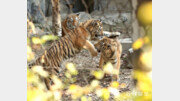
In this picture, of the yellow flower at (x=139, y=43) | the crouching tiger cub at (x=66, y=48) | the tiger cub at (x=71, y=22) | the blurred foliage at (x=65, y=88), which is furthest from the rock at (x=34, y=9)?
the yellow flower at (x=139, y=43)

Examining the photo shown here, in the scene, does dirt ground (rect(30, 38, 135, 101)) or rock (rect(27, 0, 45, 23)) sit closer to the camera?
dirt ground (rect(30, 38, 135, 101))

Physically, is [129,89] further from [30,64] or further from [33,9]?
[33,9]

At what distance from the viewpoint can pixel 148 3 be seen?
132 cm

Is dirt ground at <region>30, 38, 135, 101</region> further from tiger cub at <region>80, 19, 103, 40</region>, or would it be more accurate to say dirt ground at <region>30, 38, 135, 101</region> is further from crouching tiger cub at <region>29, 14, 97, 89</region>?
tiger cub at <region>80, 19, 103, 40</region>

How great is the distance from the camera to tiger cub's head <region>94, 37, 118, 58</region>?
226cm

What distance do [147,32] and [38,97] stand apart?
3.33 ft

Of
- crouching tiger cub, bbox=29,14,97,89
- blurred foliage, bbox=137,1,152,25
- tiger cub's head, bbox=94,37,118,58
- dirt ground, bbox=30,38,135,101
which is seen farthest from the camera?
tiger cub's head, bbox=94,37,118,58

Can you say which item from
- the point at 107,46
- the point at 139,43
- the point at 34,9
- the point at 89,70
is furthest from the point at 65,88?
the point at 34,9

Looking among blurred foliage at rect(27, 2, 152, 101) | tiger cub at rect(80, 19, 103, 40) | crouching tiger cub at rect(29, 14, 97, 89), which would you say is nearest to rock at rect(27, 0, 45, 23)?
crouching tiger cub at rect(29, 14, 97, 89)

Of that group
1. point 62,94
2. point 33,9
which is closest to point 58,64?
point 62,94

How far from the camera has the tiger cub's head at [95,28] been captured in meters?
2.17

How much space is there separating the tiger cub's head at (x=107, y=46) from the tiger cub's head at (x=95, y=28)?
0.27ft

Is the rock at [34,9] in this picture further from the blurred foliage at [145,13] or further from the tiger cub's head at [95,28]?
the blurred foliage at [145,13]

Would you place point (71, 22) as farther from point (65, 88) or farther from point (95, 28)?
point (65, 88)
